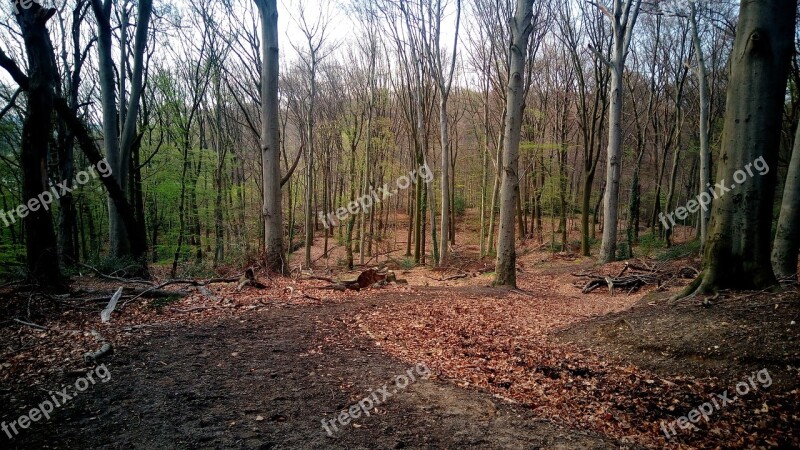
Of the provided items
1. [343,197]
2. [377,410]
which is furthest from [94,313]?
[343,197]

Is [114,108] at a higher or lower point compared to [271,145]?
higher

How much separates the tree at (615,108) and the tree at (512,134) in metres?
Answer: 5.50

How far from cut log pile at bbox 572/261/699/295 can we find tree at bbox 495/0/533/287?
290 centimetres

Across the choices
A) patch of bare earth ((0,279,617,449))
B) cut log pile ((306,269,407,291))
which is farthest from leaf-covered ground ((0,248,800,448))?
cut log pile ((306,269,407,291))

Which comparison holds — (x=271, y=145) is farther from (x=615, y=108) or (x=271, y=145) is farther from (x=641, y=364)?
(x=615, y=108)

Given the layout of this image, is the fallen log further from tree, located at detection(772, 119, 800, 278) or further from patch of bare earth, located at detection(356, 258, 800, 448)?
tree, located at detection(772, 119, 800, 278)

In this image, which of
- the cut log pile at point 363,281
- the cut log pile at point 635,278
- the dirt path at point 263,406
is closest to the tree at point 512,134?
the cut log pile at point 363,281

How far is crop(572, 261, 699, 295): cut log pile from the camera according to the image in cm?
955

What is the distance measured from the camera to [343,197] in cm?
2684

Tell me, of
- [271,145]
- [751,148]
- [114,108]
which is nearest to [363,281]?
[271,145]

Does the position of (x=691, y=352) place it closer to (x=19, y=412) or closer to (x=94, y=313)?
(x=19, y=412)

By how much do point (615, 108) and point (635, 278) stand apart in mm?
6081

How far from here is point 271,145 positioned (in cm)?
843

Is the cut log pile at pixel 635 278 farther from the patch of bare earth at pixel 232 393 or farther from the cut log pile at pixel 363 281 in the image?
the patch of bare earth at pixel 232 393
